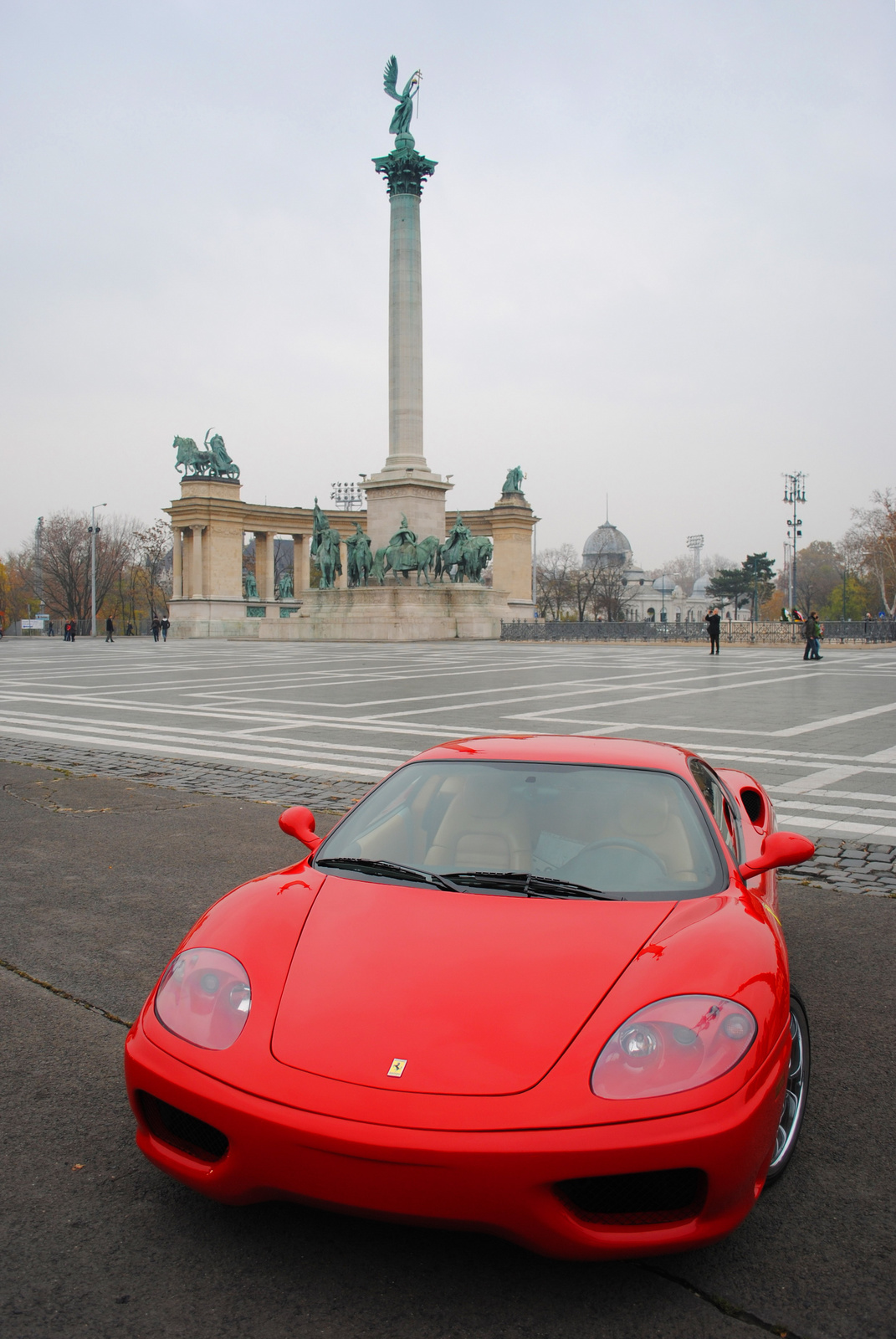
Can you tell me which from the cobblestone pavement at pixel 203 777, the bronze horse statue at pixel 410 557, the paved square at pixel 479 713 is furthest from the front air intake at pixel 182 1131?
the bronze horse statue at pixel 410 557

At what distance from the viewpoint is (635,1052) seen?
98.2 inches

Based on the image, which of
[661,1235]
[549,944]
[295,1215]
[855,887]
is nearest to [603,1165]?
[661,1235]

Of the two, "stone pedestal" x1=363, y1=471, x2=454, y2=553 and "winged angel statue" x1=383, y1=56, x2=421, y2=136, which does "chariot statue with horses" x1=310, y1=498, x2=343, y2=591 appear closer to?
"stone pedestal" x1=363, y1=471, x2=454, y2=553

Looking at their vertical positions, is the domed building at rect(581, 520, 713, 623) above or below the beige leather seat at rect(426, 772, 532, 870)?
above

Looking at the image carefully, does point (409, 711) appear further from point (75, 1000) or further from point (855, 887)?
point (75, 1000)

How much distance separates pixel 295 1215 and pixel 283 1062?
0.55 m

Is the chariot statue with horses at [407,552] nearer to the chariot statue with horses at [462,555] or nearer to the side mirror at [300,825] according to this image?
the chariot statue with horses at [462,555]

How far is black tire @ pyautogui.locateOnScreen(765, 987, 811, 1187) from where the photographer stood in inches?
114

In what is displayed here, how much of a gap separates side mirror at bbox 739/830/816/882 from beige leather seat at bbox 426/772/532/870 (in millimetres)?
746

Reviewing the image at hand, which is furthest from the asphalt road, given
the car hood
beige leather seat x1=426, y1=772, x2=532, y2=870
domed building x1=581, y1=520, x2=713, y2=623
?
domed building x1=581, y1=520, x2=713, y2=623

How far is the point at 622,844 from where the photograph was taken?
3.49 m

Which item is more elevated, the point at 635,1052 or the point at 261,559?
the point at 261,559

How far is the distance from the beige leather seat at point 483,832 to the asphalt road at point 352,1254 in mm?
1172

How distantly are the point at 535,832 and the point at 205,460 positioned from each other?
271ft
